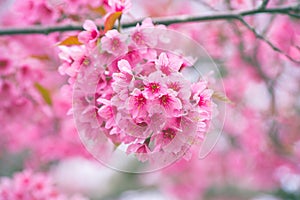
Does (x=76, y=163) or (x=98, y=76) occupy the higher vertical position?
(x=76, y=163)

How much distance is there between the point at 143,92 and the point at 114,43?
247mm

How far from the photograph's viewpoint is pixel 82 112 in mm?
1506

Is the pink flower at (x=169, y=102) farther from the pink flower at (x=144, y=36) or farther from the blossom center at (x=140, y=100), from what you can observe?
the pink flower at (x=144, y=36)

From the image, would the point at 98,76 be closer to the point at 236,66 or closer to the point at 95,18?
the point at 95,18

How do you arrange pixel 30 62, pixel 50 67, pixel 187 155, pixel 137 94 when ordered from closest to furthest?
pixel 137 94
pixel 187 155
pixel 30 62
pixel 50 67

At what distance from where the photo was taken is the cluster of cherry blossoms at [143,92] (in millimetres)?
1308

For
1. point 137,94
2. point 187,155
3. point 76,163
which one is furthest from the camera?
point 76,163

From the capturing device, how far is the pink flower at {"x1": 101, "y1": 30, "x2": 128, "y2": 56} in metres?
1.47

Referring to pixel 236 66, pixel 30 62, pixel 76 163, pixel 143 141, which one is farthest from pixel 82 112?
pixel 76 163

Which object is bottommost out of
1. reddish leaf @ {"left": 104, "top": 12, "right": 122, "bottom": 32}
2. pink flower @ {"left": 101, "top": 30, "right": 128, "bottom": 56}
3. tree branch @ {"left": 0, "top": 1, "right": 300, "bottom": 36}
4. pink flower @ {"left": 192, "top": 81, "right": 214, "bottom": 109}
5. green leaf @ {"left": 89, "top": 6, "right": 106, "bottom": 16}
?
pink flower @ {"left": 192, "top": 81, "right": 214, "bottom": 109}

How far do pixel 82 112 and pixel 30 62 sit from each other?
1059 millimetres

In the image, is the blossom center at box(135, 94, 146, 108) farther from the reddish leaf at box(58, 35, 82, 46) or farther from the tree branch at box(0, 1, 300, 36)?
the tree branch at box(0, 1, 300, 36)

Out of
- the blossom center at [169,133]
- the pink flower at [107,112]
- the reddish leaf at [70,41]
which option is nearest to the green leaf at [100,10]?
the reddish leaf at [70,41]

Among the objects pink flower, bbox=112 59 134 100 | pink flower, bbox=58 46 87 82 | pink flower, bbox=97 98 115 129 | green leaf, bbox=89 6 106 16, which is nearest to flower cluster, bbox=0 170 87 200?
green leaf, bbox=89 6 106 16
